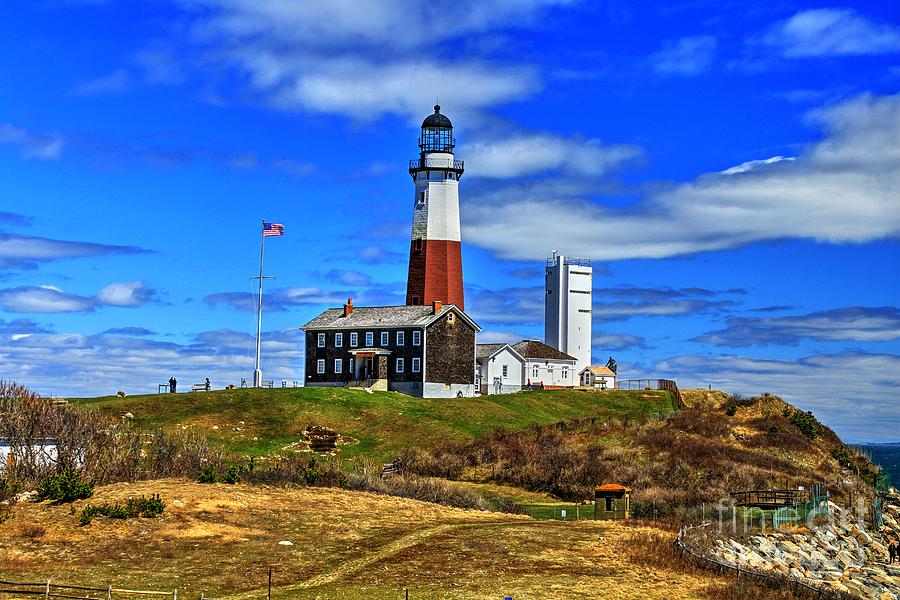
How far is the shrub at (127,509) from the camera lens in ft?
106

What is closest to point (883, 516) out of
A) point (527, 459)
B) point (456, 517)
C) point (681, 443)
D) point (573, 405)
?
point (681, 443)

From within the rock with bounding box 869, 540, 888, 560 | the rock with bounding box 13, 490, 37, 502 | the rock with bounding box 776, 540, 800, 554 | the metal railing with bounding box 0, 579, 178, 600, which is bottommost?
the rock with bounding box 869, 540, 888, 560

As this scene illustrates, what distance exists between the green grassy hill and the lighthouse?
11.9 meters

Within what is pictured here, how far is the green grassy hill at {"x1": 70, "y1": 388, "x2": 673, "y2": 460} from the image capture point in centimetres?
6356

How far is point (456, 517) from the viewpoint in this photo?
39.3m

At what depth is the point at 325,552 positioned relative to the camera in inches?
1223

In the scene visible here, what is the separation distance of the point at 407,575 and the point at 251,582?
416 centimetres

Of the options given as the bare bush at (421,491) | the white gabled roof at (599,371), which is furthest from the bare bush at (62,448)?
the white gabled roof at (599,371)

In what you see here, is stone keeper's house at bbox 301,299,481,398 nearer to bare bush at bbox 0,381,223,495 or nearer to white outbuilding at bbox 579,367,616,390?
white outbuilding at bbox 579,367,616,390

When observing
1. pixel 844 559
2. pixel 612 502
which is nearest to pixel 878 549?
pixel 844 559

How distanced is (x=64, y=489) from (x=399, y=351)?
50514 mm

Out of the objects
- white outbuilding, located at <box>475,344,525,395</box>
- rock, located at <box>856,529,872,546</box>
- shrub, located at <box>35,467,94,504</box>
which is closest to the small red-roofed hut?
rock, located at <box>856,529,872,546</box>

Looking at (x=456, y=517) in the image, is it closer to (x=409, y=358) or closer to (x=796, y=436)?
(x=796, y=436)

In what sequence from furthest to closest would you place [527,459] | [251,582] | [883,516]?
[527,459] < [883,516] < [251,582]
